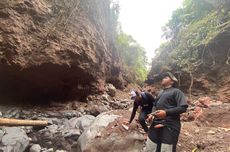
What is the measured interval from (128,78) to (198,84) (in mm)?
8044

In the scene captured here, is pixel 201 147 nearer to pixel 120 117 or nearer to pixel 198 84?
pixel 120 117

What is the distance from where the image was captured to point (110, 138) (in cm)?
701

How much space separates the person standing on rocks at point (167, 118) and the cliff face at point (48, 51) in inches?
230

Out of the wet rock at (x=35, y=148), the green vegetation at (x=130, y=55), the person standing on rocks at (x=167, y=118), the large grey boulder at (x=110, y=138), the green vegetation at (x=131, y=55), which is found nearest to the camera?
the person standing on rocks at (x=167, y=118)

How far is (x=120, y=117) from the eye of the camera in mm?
8008

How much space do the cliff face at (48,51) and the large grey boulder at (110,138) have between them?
11.6 feet

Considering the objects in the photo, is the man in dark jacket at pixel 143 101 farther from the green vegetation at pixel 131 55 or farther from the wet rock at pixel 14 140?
the green vegetation at pixel 131 55

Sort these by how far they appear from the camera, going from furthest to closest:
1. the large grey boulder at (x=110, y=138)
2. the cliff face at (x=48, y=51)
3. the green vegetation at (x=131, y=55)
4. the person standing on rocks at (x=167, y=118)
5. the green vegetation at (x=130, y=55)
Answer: the green vegetation at (x=131, y=55) → the green vegetation at (x=130, y=55) → the cliff face at (x=48, y=51) → the large grey boulder at (x=110, y=138) → the person standing on rocks at (x=167, y=118)

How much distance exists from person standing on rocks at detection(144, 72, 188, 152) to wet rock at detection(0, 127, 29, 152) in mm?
3906

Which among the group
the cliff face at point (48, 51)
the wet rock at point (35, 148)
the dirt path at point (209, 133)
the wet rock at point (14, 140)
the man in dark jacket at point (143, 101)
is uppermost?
the cliff face at point (48, 51)

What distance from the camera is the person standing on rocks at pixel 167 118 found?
181 inches

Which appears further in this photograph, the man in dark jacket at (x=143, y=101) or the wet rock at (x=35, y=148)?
the wet rock at (x=35, y=148)

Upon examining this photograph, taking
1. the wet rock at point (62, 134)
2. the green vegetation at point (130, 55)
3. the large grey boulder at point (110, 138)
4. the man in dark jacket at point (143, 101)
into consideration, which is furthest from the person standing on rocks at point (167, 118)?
the green vegetation at point (130, 55)

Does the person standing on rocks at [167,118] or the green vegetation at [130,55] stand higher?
the green vegetation at [130,55]
